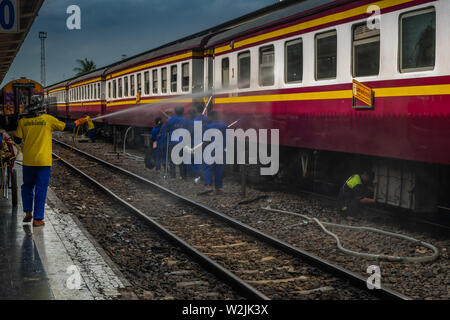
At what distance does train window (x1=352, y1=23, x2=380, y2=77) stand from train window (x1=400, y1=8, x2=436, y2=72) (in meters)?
0.55

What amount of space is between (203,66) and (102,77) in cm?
1369

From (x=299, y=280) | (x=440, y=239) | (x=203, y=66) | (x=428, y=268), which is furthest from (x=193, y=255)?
(x=203, y=66)

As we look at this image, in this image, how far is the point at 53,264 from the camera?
599 cm

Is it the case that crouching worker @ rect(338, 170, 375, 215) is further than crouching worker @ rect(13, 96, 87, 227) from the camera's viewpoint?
Yes

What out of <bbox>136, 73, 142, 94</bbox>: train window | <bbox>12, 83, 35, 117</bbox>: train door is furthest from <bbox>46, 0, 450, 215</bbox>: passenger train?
<bbox>12, 83, 35, 117</bbox>: train door

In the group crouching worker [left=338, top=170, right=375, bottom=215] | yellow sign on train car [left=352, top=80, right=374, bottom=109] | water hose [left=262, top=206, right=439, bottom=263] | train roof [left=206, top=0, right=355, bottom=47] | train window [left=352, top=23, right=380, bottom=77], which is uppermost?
train roof [left=206, top=0, right=355, bottom=47]

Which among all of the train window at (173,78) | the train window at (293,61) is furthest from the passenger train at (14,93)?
the train window at (293,61)

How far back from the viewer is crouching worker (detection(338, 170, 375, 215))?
8.66m

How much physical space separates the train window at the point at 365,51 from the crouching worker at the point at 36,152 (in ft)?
15.4

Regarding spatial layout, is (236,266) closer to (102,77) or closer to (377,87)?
(377,87)

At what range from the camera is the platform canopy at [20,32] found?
39.2 ft

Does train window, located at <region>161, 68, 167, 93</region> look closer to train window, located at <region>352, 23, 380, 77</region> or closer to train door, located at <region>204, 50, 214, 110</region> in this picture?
train door, located at <region>204, 50, 214, 110</region>

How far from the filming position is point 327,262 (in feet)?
20.3

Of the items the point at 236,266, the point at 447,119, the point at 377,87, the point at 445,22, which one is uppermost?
the point at 445,22
